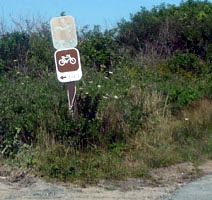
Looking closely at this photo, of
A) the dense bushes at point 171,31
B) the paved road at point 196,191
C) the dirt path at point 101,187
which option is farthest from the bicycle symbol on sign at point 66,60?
the dense bushes at point 171,31

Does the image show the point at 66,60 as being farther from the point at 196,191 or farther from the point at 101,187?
the point at 196,191

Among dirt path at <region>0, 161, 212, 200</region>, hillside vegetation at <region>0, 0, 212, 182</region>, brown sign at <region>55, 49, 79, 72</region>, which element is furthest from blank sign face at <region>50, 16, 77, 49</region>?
dirt path at <region>0, 161, 212, 200</region>

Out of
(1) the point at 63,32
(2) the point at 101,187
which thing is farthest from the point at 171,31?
(2) the point at 101,187

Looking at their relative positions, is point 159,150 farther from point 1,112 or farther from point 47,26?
point 47,26

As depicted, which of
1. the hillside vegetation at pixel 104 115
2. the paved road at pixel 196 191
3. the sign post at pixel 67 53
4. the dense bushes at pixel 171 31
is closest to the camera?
the paved road at pixel 196 191

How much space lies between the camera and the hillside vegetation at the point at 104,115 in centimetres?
863

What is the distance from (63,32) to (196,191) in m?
3.73

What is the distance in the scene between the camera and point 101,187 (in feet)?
Answer: 25.5

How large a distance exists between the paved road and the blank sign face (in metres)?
3.30

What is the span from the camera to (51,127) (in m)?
8.92

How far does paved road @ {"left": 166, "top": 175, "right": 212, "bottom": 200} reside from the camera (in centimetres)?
725

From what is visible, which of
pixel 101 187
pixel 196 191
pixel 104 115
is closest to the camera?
pixel 196 191

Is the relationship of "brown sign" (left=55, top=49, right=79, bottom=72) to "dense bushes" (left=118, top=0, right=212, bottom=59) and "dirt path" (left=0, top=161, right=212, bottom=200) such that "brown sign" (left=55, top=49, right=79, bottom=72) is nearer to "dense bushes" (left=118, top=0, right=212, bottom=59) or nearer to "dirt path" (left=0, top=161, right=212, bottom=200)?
"dirt path" (left=0, top=161, right=212, bottom=200)

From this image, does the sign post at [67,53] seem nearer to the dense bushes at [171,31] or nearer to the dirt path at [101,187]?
the dirt path at [101,187]
